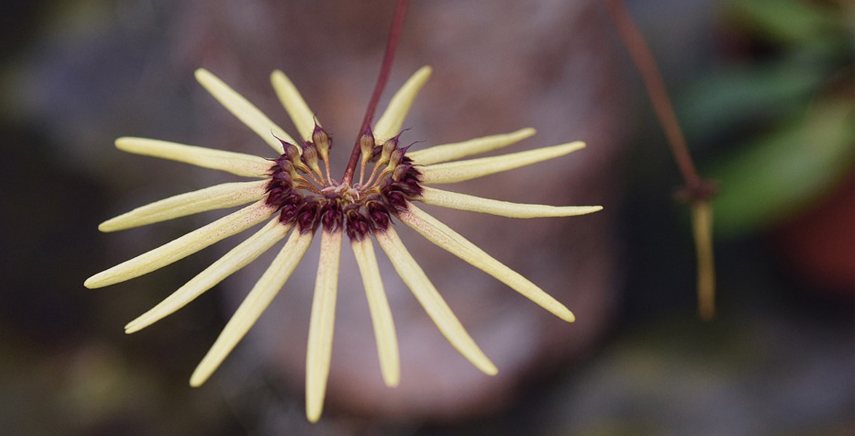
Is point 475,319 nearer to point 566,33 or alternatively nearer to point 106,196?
point 566,33

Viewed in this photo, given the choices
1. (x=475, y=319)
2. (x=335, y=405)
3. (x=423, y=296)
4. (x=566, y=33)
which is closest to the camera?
(x=423, y=296)

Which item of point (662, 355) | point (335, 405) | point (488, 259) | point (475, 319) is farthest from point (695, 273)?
point (488, 259)

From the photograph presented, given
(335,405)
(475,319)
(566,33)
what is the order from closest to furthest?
(566,33), (475,319), (335,405)

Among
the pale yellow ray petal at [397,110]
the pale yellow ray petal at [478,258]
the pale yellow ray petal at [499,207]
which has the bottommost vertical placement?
the pale yellow ray petal at [478,258]

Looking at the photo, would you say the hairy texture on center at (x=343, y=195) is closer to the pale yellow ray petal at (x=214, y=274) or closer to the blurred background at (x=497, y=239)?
the pale yellow ray petal at (x=214, y=274)

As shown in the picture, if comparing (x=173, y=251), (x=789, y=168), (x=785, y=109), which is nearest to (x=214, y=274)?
(x=173, y=251)

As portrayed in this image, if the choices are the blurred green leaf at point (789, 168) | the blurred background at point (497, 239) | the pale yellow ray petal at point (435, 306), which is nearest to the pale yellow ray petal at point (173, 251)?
the pale yellow ray petal at point (435, 306)
